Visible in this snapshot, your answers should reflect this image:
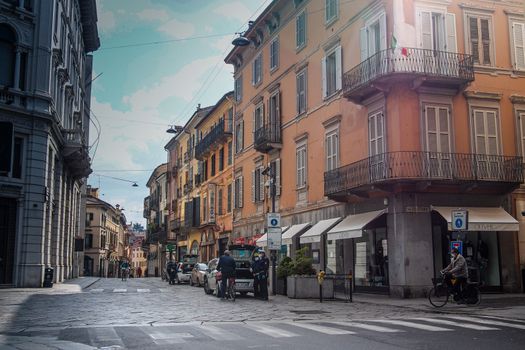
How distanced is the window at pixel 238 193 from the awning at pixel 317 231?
13.0 meters

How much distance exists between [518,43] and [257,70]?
56.6ft

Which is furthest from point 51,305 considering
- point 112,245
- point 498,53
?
point 112,245

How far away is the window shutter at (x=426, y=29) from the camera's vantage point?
22.4 meters

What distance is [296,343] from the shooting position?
978 cm

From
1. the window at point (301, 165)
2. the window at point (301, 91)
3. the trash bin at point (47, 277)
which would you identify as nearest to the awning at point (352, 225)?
the window at point (301, 165)

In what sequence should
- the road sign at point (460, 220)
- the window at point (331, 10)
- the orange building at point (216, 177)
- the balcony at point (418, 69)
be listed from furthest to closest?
1. the orange building at point (216, 177)
2. the window at point (331, 10)
3. the balcony at point (418, 69)
4. the road sign at point (460, 220)

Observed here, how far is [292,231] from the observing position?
2989cm

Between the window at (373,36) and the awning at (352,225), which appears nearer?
the awning at (352,225)

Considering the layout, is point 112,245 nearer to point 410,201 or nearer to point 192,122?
point 192,122

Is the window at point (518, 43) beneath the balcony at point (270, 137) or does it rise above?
above

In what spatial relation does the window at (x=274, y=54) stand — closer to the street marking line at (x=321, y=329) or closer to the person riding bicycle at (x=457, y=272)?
the person riding bicycle at (x=457, y=272)

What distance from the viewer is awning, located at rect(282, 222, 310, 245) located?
28956mm

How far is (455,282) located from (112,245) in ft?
300

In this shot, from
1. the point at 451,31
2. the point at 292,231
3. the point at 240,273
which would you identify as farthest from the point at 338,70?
the point at 240,273
